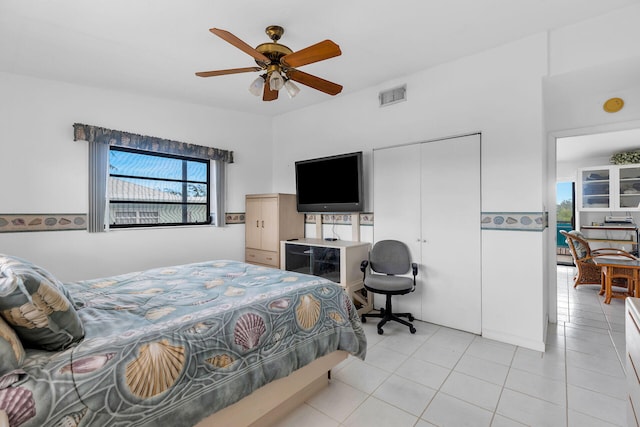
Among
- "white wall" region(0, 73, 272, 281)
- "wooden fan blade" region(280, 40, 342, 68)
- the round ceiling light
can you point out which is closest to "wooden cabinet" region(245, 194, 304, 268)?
"white wall" region(0, 73, 272, 281)

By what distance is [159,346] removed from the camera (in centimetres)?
128

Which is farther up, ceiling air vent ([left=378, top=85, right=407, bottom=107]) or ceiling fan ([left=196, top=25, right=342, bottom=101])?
ceiling air vent ([left=378, top=85, right=407, bottom=107])

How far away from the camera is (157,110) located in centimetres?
386

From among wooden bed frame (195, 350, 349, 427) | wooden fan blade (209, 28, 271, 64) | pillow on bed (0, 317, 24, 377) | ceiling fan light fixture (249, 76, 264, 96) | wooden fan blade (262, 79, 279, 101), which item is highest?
wooden fan blade (262, 79, 279, 101)

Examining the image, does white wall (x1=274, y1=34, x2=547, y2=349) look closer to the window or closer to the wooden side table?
the wooden side table

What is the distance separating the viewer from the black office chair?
3.10 meters

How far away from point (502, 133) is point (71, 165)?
178 inches

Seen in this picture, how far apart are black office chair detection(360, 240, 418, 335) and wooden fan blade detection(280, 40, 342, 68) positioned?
7.23 ft

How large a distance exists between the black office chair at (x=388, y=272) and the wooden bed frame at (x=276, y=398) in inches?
41.9

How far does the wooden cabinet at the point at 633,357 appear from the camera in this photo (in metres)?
1.20

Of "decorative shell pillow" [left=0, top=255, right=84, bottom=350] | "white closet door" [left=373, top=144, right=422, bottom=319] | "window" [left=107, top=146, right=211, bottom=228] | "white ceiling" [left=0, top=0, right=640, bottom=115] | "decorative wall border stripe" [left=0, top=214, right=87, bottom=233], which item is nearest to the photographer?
"decorative shell pillow" [left=0, top=255, right=84, bottom=350]

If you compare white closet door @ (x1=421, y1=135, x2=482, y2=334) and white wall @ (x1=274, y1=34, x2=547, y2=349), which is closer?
white wall @ (x1=274, y1=34, x2=547, y2=349)

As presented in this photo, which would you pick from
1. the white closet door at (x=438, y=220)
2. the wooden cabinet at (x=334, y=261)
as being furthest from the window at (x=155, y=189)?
the white closet door at (x=438, y=220)

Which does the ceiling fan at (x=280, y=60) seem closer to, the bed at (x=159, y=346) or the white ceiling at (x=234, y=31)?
the white ceiling at (x=234, y=31)
